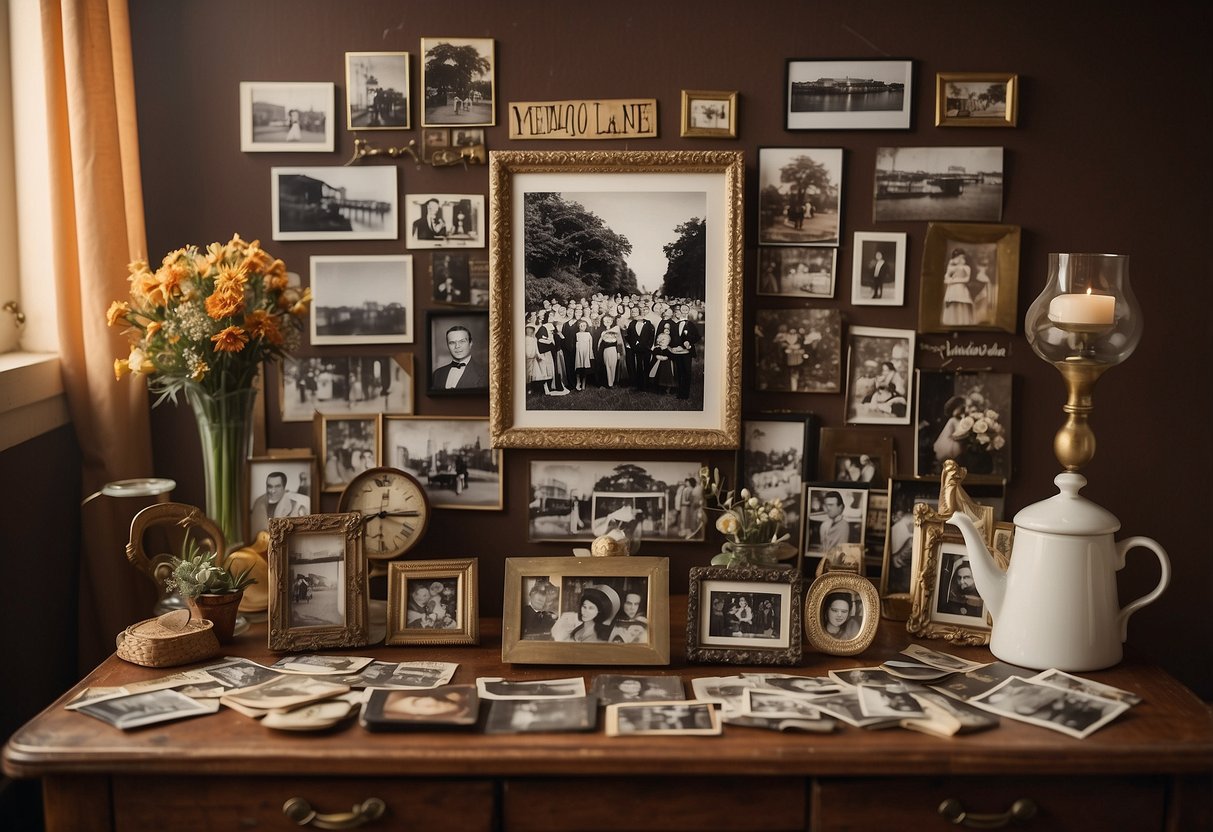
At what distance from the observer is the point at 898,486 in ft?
7.27

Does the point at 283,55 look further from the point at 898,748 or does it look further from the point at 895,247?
the point at 898,748

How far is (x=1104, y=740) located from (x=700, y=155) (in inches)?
52.7

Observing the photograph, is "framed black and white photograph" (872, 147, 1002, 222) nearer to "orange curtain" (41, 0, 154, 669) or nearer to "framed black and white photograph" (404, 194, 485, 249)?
"framed black and white photograph" (404, 194, 485, 249)

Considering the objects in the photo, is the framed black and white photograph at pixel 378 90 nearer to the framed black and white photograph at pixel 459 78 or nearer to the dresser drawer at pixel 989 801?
→ the framed black and white photograph at pixel 459 78

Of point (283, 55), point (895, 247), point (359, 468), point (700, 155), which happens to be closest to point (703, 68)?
point (700, 155)

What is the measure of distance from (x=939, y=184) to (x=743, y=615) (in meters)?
1.03

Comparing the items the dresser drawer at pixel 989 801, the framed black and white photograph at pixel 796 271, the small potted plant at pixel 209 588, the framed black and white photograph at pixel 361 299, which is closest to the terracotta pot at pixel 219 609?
the small potted plant at pixel 209 588

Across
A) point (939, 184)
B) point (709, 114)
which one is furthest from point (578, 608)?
point (939, 184)

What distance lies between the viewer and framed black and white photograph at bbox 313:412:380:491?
7.38 ft

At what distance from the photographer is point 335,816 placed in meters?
1.58

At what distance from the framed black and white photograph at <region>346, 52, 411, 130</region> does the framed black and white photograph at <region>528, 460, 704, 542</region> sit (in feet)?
2.73

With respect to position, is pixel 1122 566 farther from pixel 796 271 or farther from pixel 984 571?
pixel 796 271

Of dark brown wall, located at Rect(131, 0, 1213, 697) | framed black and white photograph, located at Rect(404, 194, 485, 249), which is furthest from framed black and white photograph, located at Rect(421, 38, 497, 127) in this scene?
framed black and white photograph, located at Rect(404, 194, 485, 249)

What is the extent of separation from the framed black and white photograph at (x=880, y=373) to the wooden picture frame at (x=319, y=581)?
3.66ft
